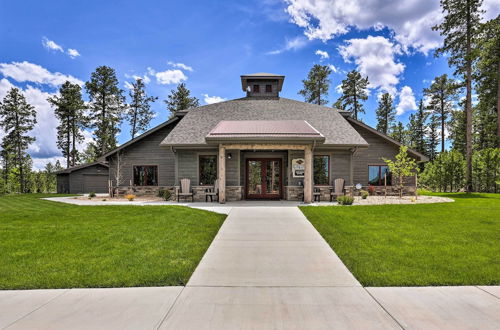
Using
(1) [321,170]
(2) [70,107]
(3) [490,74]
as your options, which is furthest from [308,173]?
(2) [70,107]

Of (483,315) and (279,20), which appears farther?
(279,20)

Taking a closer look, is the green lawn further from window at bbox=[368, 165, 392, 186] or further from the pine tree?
the pine tree

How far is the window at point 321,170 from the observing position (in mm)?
13565

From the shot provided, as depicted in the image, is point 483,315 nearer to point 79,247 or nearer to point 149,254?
point 149,254

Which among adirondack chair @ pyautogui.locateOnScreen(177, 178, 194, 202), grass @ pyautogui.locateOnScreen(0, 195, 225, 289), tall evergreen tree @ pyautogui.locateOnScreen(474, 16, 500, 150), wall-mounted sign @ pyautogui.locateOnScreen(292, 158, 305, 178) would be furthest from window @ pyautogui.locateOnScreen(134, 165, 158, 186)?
tall evergreen tree @ pyautogui.locateOnScreen(474, 16, 500, 150)

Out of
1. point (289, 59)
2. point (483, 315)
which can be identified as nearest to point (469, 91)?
point (289, 59)

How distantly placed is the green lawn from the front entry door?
4992mm

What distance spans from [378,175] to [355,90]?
1904 centimetres

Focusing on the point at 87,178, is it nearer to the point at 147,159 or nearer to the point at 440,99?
the point at 147,159

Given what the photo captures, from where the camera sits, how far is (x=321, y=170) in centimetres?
1369

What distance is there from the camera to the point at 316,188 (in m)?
12.9

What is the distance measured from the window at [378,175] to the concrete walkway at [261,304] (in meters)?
13.3

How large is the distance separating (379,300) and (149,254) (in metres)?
3.82

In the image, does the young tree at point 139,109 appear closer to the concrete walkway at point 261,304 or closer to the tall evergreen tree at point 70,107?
the tall evergreen tree at point 70,107
